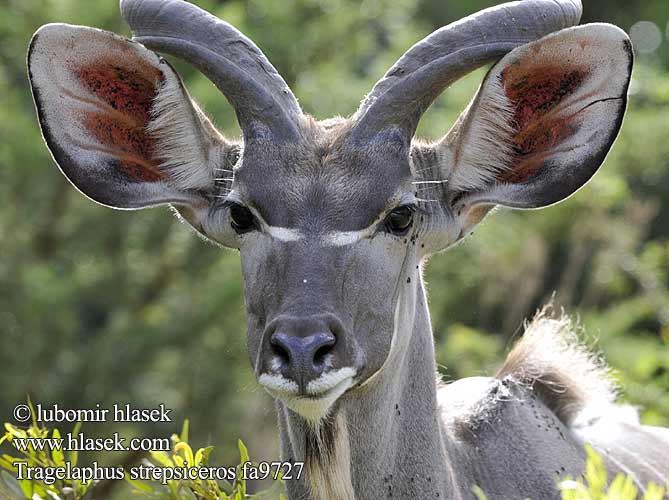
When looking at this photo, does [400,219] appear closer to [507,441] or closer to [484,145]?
[484,145]

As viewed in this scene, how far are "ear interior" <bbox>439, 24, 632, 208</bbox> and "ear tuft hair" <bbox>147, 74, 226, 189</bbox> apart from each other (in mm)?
892

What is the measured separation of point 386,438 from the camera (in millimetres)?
4641

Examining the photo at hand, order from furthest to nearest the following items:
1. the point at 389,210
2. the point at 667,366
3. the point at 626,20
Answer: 1. the point at 626,20
2. the point at 667,366
3. the point at 389,210

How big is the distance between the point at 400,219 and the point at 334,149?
341 mm

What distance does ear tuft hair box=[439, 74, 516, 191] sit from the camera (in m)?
4.86

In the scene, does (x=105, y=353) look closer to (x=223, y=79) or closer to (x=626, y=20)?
(x=223, y=79)

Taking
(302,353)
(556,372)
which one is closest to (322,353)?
(302,353)

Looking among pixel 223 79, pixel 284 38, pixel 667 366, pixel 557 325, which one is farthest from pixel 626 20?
pixel 223 79

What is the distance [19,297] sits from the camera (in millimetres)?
11781

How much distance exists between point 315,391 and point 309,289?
0.36 m

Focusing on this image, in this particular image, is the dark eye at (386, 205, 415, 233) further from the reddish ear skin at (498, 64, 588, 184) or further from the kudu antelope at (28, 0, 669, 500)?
the reddish ear skin at (498, 64, 588, 184)

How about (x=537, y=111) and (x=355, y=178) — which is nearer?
(x=355, y=178)

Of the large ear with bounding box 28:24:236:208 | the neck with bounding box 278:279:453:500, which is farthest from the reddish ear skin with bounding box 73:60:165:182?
the neck with bounding box 278:279:453:500

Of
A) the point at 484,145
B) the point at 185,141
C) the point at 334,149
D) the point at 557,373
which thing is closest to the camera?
the point at 334,149
